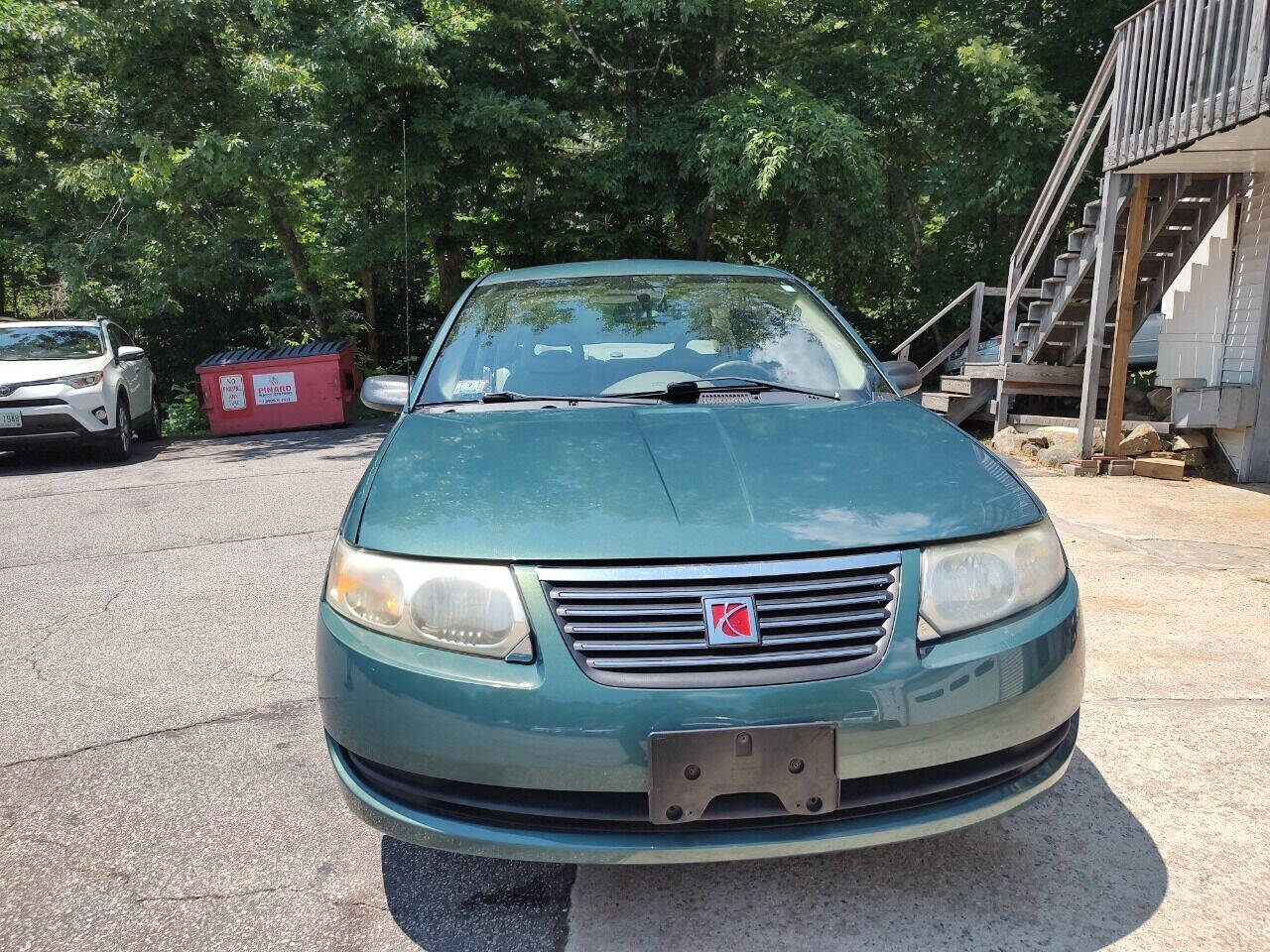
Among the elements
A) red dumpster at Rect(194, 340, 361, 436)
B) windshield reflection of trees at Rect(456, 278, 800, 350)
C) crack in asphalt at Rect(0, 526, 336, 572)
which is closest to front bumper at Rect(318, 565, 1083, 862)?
windshield reflection of trees at Rect(456, 278, 800, 350)

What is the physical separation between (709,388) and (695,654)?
1.27 m

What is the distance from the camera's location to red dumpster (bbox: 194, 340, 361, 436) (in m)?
12.0

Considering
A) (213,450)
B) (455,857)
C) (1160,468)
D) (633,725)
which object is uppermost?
(633,725)

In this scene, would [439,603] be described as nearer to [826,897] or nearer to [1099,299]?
[826,897]

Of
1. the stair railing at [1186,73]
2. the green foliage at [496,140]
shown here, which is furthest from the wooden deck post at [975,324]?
the stair railing at [1186,73]

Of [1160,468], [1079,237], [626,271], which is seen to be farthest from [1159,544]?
[1079,237]

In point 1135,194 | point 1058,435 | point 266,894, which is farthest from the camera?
point 1058,435

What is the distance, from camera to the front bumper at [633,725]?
1700mm

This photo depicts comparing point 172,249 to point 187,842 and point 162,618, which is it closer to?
point 162,618

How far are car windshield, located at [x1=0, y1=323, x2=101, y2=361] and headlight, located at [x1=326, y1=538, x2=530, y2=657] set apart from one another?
9197 mm

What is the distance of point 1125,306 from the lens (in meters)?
7.99

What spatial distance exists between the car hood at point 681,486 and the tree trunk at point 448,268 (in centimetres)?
1357

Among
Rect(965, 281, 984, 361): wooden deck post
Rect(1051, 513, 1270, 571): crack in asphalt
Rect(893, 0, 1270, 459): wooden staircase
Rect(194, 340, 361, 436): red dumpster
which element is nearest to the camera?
Rect(1051, 513, 1270, 571): crack in asphalt

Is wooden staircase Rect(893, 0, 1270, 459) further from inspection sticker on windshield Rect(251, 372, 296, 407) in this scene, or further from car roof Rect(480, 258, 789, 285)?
inspection sticker on windshield Rect(251, 372, 296, 407)
